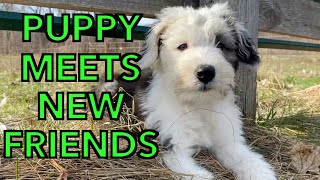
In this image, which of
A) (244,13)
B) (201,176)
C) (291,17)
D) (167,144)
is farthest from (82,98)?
(291,17)

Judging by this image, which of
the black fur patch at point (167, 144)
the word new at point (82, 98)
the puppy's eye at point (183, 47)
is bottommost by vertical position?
the black fur patch at point (167, 144)

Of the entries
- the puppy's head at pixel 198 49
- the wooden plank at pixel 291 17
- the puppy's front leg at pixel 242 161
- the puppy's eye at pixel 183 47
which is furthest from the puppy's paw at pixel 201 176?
the wooden plank at pixel 291 17

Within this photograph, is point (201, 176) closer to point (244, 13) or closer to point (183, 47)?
point (183, 47)

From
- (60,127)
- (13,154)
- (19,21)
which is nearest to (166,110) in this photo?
(60,127)

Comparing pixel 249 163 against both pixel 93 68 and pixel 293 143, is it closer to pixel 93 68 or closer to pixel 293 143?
pixel 293 143

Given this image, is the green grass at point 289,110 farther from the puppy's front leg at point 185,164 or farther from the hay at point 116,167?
the puppy's front leg at point 185,164

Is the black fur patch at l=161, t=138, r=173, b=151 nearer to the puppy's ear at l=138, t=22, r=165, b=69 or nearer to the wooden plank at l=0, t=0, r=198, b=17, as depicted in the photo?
the puppy's ear at l=138, t=22, r=165, b=69

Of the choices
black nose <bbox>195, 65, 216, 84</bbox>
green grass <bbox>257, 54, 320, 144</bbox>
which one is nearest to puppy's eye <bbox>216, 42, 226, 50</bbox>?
black nose <bbox>195, 65, 216, 84</bbox>
